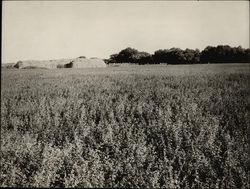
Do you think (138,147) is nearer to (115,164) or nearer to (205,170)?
(115,164)

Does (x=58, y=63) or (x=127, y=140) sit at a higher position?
(x=58, y=63)

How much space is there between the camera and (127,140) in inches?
157

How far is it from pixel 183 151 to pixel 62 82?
498 cm

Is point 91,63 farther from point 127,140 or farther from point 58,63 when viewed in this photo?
point 127,140

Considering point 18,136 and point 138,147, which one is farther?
point 18,136

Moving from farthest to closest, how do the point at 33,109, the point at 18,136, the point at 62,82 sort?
the point at 62,82 → the point at 33,109 → the point at 18,136

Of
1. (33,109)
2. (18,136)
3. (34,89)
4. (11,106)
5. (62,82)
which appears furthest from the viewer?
(62,82)

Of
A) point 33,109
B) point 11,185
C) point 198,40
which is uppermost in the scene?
point 198,40

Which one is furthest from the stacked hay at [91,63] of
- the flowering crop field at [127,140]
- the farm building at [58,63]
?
the flowering crop field at [127,140]

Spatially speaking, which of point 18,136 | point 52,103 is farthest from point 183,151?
point 52,103

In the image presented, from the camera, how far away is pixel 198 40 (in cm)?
437

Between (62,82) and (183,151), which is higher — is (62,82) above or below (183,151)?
above

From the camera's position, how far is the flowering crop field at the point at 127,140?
122 inches

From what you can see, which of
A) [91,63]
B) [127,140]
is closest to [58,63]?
[91,63]
